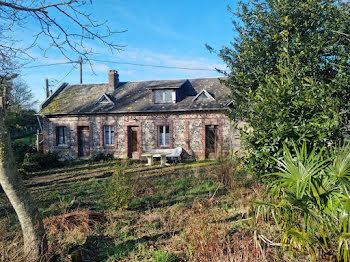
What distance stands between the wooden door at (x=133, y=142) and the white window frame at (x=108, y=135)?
4.41 feet

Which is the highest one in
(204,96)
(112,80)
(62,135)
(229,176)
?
(112,80)

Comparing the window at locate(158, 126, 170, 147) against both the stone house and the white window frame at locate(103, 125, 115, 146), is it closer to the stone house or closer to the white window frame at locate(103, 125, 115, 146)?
the stone house

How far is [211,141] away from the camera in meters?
15.6

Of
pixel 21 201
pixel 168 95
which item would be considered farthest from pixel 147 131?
pixel 21 201

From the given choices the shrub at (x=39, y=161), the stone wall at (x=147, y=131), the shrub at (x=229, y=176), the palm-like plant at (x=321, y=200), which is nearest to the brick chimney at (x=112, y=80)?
the stone wall at (x=147, y=131)

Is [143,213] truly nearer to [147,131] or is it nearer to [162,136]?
[162,136]

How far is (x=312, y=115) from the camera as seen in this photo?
14.8 feet

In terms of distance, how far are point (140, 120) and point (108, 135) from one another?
2.85 m

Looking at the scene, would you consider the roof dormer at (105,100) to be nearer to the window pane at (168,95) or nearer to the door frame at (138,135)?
the door frame at (138,135)

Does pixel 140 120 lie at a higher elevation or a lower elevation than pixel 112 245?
higher

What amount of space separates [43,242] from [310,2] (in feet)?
25.4

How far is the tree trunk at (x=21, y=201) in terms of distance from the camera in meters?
3.05

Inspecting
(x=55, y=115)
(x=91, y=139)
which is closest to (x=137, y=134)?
(x=91, y=139)

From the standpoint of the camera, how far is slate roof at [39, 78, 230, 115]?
15.7m
